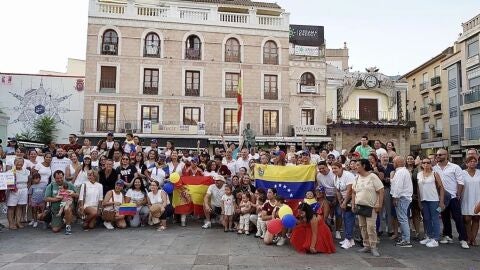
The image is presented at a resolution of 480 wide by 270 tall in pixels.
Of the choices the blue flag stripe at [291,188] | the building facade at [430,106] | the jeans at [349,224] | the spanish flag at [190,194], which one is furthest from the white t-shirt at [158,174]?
the building facade at [430,106]

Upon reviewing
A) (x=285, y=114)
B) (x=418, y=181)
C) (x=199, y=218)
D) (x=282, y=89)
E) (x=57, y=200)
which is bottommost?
(x=199, y=218)

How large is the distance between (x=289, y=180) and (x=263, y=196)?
33.4 inches

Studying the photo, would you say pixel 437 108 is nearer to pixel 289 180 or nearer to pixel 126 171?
pixel 289 180

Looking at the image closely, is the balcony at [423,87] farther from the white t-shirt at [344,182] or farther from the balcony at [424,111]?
the white t-shirt at [344,182]

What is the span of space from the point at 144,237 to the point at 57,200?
2.52 m

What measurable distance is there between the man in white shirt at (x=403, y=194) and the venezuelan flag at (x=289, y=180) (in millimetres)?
1921

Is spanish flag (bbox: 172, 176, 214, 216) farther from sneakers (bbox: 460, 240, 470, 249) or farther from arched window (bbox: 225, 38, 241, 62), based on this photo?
arched window (bbox: 225, 38, 241, 62)

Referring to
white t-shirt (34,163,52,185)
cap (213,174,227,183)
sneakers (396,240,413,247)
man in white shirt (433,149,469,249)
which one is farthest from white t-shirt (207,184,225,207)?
man in white shirt (433,149,469,249)

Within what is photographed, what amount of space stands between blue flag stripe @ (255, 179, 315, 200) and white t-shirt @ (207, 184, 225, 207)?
118 cm

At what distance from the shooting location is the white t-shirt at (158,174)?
1027cm

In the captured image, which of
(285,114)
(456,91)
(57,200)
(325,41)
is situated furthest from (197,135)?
(456,91)

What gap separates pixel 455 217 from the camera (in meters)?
7.93

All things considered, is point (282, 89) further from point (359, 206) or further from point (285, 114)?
point (359, 206)

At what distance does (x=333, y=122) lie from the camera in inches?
1144
